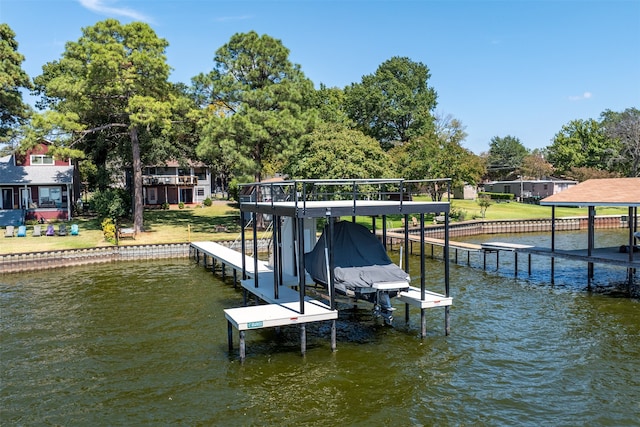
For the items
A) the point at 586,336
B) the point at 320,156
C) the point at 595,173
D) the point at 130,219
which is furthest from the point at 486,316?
the point at 595,173

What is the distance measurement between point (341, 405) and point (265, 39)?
3611 cm

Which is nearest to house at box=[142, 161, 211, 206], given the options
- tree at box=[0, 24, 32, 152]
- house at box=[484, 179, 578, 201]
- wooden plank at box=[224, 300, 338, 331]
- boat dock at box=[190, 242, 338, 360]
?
tree at box=[0, 24, 32, 152]

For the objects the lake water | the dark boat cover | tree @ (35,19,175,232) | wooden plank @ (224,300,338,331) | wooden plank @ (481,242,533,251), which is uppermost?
tree @ (35,19,175,232)

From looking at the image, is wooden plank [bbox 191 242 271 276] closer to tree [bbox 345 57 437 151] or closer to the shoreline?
the shoreline

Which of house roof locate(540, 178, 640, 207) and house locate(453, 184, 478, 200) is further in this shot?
house locate(453, 184, 478, 200)

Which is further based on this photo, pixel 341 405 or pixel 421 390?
pixel 421 390

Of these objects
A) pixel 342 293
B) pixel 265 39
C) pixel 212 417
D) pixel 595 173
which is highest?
pixel 265 39

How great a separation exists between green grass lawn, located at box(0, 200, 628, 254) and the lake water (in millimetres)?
13099

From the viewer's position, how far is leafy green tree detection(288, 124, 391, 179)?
40.6 metres

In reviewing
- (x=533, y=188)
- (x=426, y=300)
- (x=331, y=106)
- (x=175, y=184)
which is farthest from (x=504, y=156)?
(x=426, y=300)

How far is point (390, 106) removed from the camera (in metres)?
76.4

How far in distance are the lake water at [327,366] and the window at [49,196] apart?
89.2 ft

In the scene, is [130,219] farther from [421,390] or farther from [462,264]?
[421,390]

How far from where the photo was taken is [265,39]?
4269 cm
